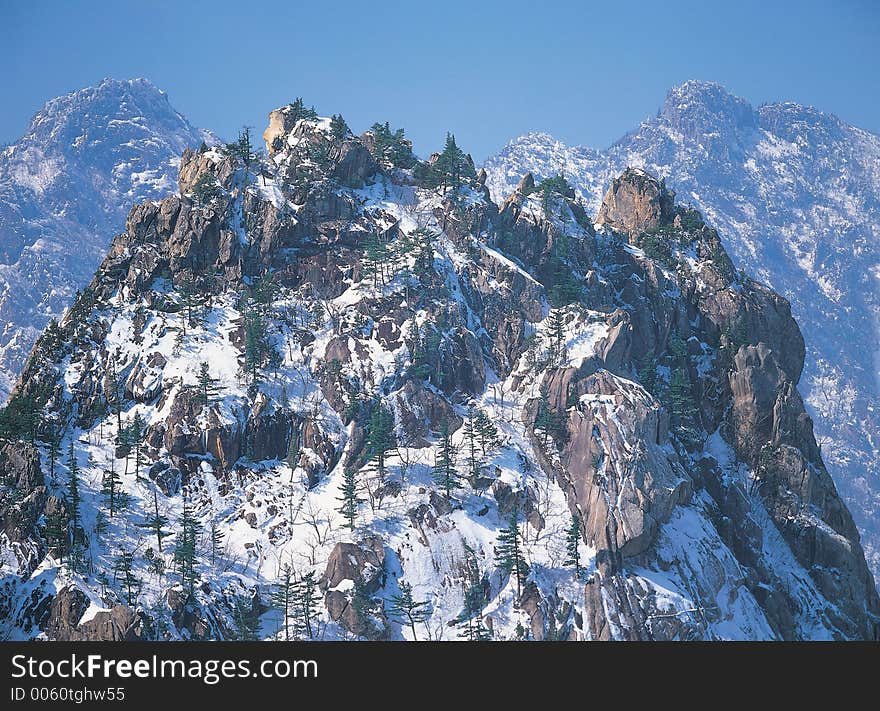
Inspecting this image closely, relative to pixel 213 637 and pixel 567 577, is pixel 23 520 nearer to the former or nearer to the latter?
pixel 213 637

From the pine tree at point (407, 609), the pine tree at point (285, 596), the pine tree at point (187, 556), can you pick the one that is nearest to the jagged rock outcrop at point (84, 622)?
the pine tree at point (187, 556)

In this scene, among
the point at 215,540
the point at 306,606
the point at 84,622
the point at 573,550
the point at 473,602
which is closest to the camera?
the point at 84,622

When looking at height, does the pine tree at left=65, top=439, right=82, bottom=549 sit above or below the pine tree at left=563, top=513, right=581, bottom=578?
above

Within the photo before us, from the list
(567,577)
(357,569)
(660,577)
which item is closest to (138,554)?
(357,569)

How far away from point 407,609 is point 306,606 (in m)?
17.5

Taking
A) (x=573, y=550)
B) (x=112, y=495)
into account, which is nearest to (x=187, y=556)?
(x=112, y=495)

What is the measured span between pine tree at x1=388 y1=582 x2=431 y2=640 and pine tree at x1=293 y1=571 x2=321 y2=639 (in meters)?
13.4

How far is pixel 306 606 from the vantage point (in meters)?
184

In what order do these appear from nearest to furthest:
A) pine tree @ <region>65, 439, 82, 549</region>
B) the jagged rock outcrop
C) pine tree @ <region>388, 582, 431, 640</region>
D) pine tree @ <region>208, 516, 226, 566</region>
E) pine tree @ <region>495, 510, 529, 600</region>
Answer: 1. the jagged rock outcrop
2. pine tree @ <region>65, 439, 82, 549</region>
3. pine tree @ <region>388, 582, 431, 640</region>
4. pine tree @ <region>495, 510, 529, 600</region>
5. pine tree @ <region>208, 516, 226, 566</region>

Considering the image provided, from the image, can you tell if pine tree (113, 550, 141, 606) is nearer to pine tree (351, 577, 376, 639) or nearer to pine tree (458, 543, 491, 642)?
pine tree (351, 577, 376, 639)

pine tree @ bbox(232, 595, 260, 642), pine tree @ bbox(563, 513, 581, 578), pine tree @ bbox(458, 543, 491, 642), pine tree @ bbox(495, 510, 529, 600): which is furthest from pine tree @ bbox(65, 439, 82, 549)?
pine tree @ bbox(563, 513, 581, 578)

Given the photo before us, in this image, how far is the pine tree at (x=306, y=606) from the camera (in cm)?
18262

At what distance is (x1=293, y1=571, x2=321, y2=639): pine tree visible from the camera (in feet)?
599

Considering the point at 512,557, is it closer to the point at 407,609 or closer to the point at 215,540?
the point at 407,609
